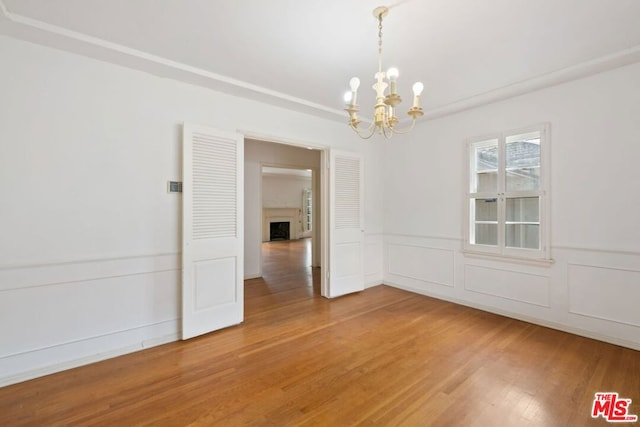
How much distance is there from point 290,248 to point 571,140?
7.88 m

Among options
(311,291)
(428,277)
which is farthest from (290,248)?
(428,277)

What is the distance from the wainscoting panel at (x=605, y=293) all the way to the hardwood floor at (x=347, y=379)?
31 cm

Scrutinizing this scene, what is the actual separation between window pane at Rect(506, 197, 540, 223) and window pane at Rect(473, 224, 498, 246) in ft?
0.76

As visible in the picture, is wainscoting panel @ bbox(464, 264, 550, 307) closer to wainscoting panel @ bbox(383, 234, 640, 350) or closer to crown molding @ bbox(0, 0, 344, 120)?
wainscoting panel @ bbox(383, 234, 640, 350)

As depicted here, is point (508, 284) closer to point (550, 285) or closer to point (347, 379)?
point (550, 285)

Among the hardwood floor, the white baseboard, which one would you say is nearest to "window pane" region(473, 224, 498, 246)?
the hardwood floor

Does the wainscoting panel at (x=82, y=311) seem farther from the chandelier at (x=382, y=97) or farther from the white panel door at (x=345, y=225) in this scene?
the chandelier at (x=382, y=97)

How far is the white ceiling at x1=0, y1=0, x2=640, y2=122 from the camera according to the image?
76.7 inches

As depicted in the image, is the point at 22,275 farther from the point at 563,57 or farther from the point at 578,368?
the point at 563,57

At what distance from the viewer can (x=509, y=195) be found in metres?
3.42

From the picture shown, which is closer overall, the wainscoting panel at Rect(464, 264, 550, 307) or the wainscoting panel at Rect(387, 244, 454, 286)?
the wainscoting panel at Rect(464, 264, 550, 307)

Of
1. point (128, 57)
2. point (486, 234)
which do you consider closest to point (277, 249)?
point (486, 234)

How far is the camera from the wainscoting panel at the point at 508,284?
3.19m

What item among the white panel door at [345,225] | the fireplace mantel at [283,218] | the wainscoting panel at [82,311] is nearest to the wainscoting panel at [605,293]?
the white panel door at [345,225]
